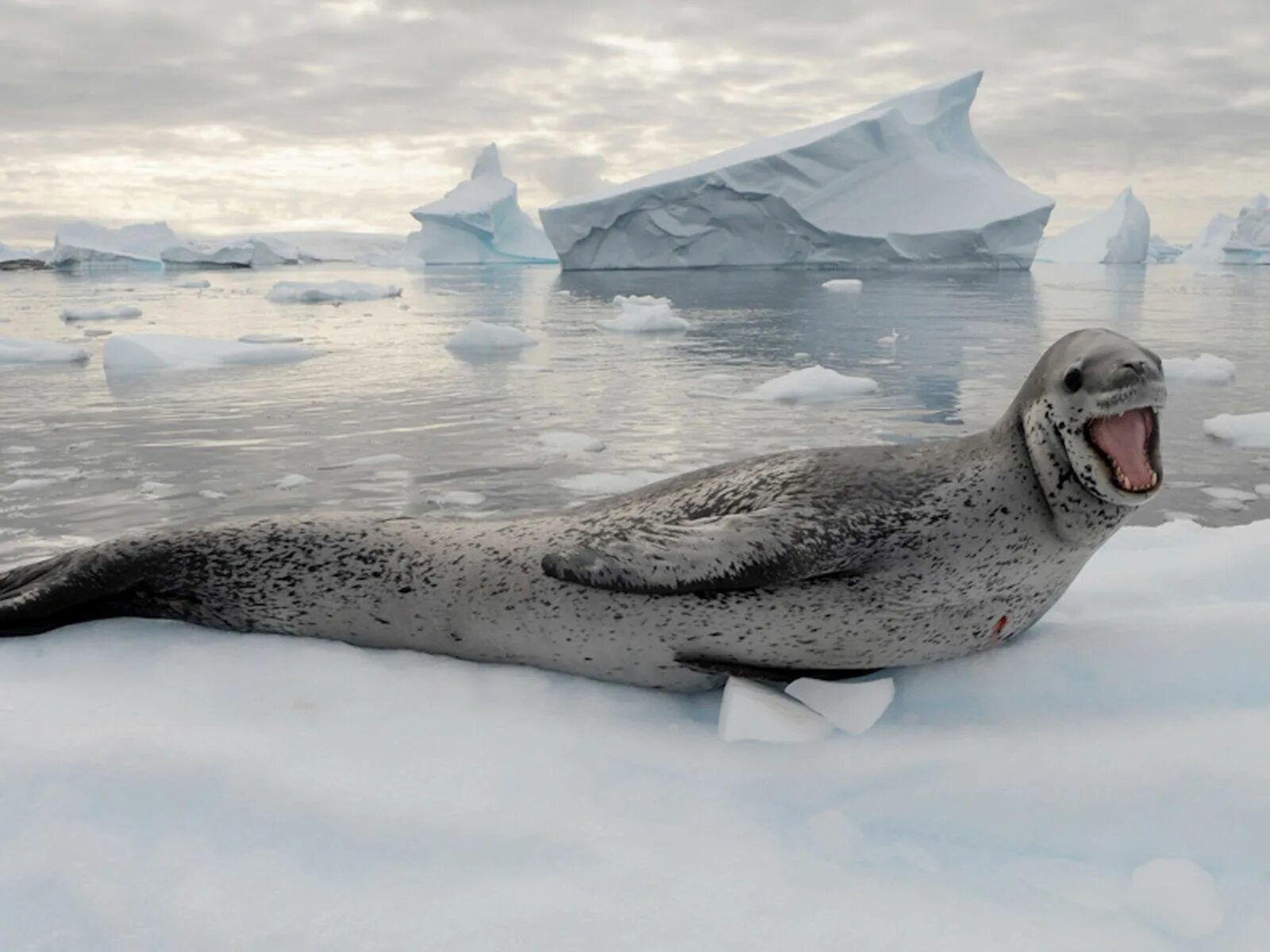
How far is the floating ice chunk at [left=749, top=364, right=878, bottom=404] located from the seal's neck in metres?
5.84

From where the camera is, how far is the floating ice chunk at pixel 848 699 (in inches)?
81.0

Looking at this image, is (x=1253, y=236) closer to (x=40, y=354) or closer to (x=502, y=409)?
(x=502, y=409)

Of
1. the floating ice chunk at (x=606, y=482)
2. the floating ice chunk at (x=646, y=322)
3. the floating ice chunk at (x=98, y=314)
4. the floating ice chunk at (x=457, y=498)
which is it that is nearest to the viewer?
the floating ice chunk at (x=457, y=498)

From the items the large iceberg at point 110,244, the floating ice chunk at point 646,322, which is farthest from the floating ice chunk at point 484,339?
the large iceberg at point 110,244

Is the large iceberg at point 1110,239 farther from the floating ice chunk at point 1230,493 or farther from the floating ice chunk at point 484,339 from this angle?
the floating ice chunk at point 1230,493

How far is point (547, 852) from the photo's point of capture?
5.37 feet

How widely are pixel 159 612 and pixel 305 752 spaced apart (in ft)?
3.47

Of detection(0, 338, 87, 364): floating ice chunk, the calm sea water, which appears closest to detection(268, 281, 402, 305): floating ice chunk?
the calm sea water

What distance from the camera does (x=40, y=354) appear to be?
1091cm

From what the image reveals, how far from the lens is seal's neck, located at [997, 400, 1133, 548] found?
2.21m

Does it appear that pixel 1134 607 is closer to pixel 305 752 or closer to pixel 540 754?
pixel 540 754

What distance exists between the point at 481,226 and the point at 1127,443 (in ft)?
136

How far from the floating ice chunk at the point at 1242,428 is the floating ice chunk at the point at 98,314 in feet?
55.8

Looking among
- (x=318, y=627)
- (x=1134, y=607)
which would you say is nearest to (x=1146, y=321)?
(x=1134, y=607)
